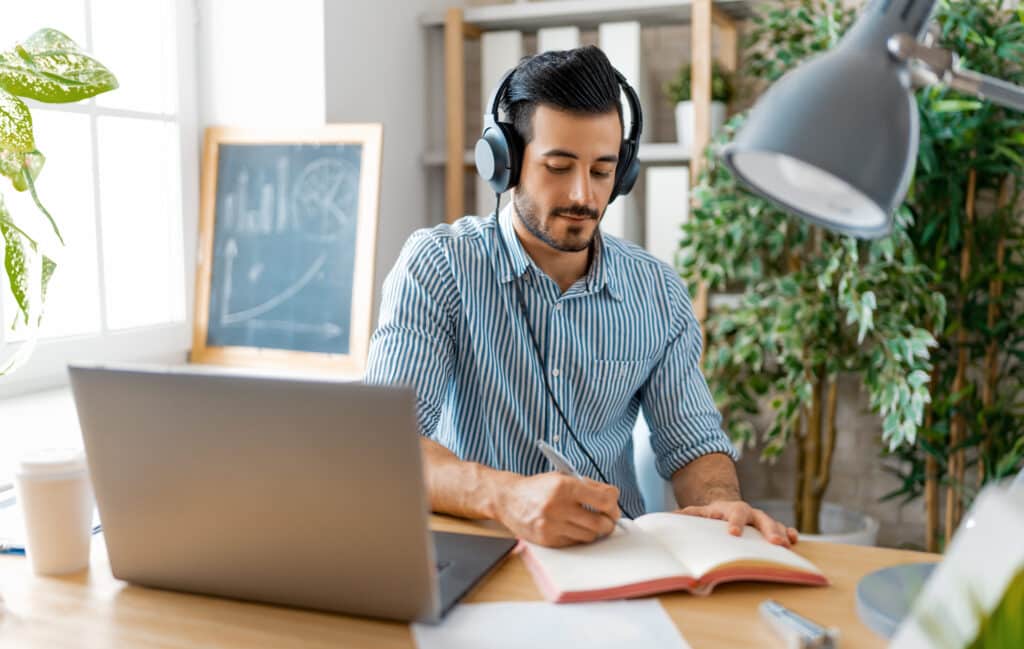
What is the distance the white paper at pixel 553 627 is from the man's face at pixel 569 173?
2.35ft

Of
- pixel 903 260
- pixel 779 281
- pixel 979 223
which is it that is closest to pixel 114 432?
pixel 779 281

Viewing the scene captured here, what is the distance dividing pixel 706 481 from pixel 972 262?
49.6 inches

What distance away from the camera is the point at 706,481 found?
1.47 meters

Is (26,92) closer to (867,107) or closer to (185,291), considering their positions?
(867,107)

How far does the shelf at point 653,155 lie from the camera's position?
8.27ft

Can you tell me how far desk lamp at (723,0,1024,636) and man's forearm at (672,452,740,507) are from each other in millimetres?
717

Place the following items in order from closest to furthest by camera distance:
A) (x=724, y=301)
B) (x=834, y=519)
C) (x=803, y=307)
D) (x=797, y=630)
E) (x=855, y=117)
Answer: (x=855, y=117)
(x=797, y=630)
(x=803, y=307)
(x=724, y=301)
(x=834, y=519)

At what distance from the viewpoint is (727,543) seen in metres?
1.04

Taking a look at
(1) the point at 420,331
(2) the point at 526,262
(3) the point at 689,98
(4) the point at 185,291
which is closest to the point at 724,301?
(3) the point at 689,98

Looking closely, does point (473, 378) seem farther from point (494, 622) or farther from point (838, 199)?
point (838, 199)

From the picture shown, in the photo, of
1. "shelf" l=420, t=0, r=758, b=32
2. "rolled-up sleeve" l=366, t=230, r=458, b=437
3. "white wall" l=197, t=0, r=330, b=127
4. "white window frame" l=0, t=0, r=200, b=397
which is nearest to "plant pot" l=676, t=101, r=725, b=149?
"shelf" l=420, t=0, r=758, b=32

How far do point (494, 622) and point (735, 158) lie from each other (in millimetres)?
484

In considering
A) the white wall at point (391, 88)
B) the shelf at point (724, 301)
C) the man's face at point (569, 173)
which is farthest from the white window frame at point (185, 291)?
the shelf at point (724, 301)

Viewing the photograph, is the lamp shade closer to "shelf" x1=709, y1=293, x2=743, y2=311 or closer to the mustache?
the mustache
